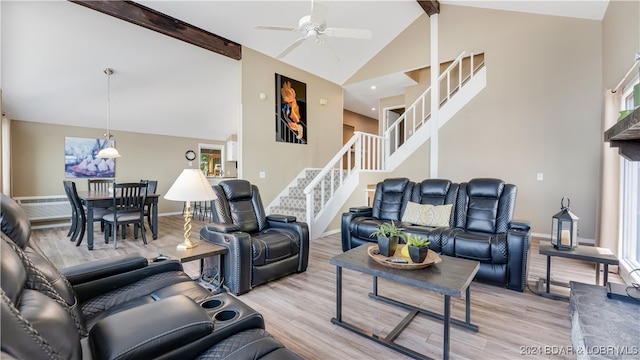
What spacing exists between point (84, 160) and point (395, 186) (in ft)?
22.6

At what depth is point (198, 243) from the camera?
2.78m

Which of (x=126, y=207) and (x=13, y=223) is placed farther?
(x=126, y=207)

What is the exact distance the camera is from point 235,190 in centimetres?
341

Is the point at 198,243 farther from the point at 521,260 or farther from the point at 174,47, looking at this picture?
the point at 174,47

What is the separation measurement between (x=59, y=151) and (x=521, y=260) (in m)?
8.46

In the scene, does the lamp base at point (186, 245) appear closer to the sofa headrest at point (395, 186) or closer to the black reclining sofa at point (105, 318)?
the black reclining sofa at point (105, 318)

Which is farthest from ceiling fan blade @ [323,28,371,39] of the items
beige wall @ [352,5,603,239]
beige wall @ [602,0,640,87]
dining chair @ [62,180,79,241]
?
dining chair @ [62,180,79,241]

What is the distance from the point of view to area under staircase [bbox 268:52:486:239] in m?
5.16

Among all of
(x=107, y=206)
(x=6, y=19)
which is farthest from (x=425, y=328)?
(x=6, y=19)

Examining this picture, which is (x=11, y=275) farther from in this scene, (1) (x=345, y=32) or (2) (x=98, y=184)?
(2) (x=98, y=184)

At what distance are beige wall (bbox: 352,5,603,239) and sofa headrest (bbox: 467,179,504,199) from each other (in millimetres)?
2099

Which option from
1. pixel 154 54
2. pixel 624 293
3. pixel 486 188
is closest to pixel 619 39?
pixel 486 188

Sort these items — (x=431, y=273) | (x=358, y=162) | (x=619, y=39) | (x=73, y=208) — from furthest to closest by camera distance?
(x=358, y=162) → (x=73, y=208) → (x=619, y=39) → (x=431, y=273)

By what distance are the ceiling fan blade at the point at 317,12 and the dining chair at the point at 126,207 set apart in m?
3.80
